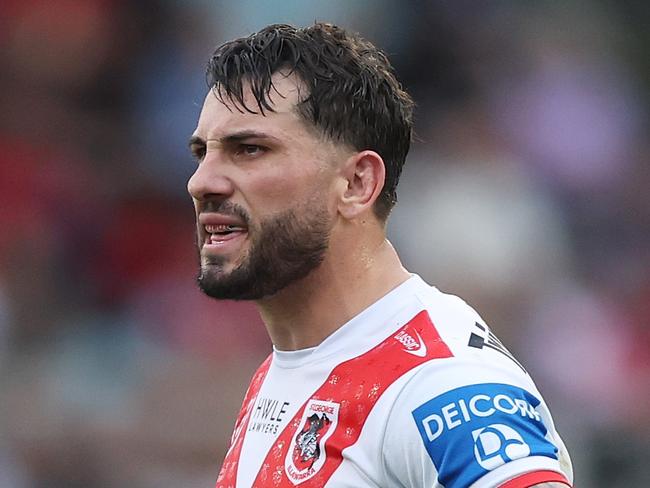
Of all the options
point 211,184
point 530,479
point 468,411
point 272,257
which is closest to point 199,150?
point 211,184

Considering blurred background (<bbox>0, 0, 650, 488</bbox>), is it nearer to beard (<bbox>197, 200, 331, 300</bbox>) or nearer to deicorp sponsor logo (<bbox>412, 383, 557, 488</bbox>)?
beard (<bbox>197, 200, 331, 300</bbox>)

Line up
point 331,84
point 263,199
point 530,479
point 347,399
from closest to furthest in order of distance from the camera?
point 530,479, point 347,399, point 263,199, point 331,84

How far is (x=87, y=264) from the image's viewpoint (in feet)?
24.3

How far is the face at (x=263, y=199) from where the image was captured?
294 cm

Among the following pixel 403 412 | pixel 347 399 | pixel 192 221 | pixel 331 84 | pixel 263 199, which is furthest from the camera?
pixel 192 221

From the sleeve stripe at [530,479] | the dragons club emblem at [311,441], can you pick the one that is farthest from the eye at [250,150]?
→ the sleeve stripe at [530,479]

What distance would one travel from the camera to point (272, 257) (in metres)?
2.96

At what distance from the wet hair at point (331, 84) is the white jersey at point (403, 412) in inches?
15.5

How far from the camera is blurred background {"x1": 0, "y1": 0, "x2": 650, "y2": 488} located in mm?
7000

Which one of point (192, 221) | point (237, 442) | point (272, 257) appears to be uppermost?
point (192, 221)

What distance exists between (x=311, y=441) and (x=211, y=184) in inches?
27.4

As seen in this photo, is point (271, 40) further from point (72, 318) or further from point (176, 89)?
point (176, 89)

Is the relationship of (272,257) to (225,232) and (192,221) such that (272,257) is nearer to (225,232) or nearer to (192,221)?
(225,232)

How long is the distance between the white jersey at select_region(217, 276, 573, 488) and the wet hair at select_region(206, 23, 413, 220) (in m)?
0.39
